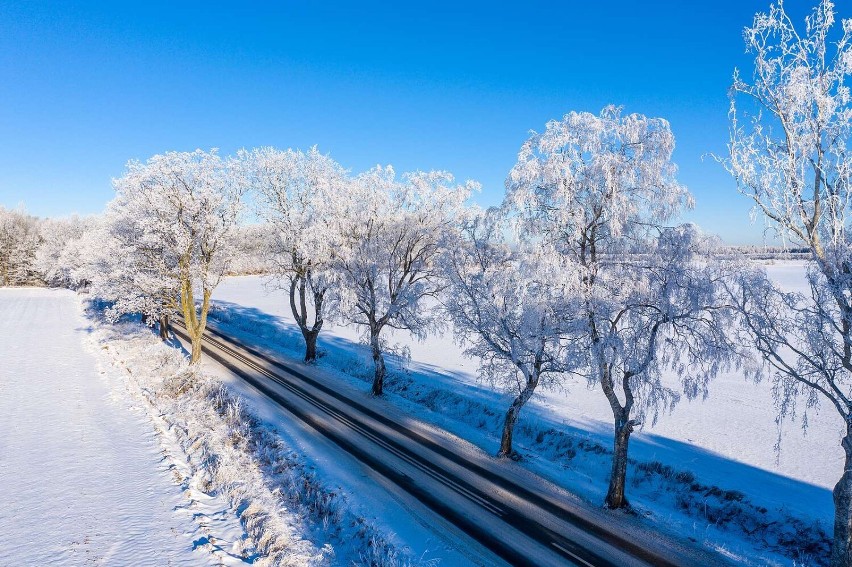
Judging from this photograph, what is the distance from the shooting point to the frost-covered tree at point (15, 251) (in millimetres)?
79688

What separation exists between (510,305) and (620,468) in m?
6.62

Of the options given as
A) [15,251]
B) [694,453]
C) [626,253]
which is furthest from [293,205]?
[15,251]

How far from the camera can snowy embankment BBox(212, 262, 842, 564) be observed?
1320cm

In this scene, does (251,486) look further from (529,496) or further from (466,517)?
(529,496)

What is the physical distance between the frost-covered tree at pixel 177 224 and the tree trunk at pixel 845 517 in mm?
26550

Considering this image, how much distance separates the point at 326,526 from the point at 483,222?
40.5 ft

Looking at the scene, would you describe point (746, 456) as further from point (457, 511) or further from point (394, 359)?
point (394, 359)

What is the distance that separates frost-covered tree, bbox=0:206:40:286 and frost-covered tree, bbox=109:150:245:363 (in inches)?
3125

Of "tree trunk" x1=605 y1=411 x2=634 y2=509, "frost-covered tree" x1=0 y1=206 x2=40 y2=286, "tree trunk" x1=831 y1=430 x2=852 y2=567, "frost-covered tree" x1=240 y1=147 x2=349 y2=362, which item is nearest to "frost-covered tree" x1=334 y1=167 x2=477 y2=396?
"frost-covered tree" x1=240 y1=147 x2=349 y2=362

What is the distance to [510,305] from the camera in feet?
54.7

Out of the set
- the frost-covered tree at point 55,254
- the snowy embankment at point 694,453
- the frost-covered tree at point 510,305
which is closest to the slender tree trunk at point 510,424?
the frost-covered tree at point 510,305

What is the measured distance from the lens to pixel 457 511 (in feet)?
42.9

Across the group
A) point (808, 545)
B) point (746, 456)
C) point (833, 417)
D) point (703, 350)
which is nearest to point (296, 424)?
point (703, 350)

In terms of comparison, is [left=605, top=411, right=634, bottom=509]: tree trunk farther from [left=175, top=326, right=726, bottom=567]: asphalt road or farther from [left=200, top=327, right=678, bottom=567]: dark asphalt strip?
[left=200, top=327, right=678, bottom=567]: dark asphalt strip
